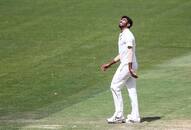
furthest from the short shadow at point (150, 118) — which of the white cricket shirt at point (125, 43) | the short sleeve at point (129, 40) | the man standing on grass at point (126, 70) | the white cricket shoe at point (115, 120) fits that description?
the short sleeve at point (129, 40)

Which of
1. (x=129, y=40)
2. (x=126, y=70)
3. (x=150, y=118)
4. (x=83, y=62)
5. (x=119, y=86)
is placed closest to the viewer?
(x=129, y=40)

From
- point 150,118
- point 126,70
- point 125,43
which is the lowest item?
point 150,118

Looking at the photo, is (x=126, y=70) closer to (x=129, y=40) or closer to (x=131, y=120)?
(x=129, y=40)

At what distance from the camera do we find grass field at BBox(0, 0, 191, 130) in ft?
55.8

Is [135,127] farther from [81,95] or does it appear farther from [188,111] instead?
[81,95]

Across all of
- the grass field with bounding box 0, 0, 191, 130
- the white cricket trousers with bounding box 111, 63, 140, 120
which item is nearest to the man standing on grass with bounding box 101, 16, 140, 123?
the white cricket trousers with bounding box 111, 63, 140, 120

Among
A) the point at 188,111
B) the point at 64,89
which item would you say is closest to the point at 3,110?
the point at 64,89

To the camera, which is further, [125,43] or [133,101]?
[133,101]

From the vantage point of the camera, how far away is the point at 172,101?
18.5m

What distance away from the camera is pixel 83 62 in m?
26.4

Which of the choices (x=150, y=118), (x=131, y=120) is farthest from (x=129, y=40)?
(x=150, y=118)

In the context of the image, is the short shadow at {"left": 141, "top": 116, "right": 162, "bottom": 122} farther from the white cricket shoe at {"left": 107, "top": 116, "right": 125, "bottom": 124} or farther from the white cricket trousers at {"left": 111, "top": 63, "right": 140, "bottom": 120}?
the white cricket shoe at {"left": 107, "top": 116, "right": 125, "bottom": 124}

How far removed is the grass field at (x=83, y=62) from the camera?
1700 centimetres

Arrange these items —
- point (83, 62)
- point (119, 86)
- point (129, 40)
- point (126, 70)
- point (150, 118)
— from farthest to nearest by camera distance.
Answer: point (83, 62) < point (150, 118) < point (119, 86) < point (126, 70) < point (129, 40)
